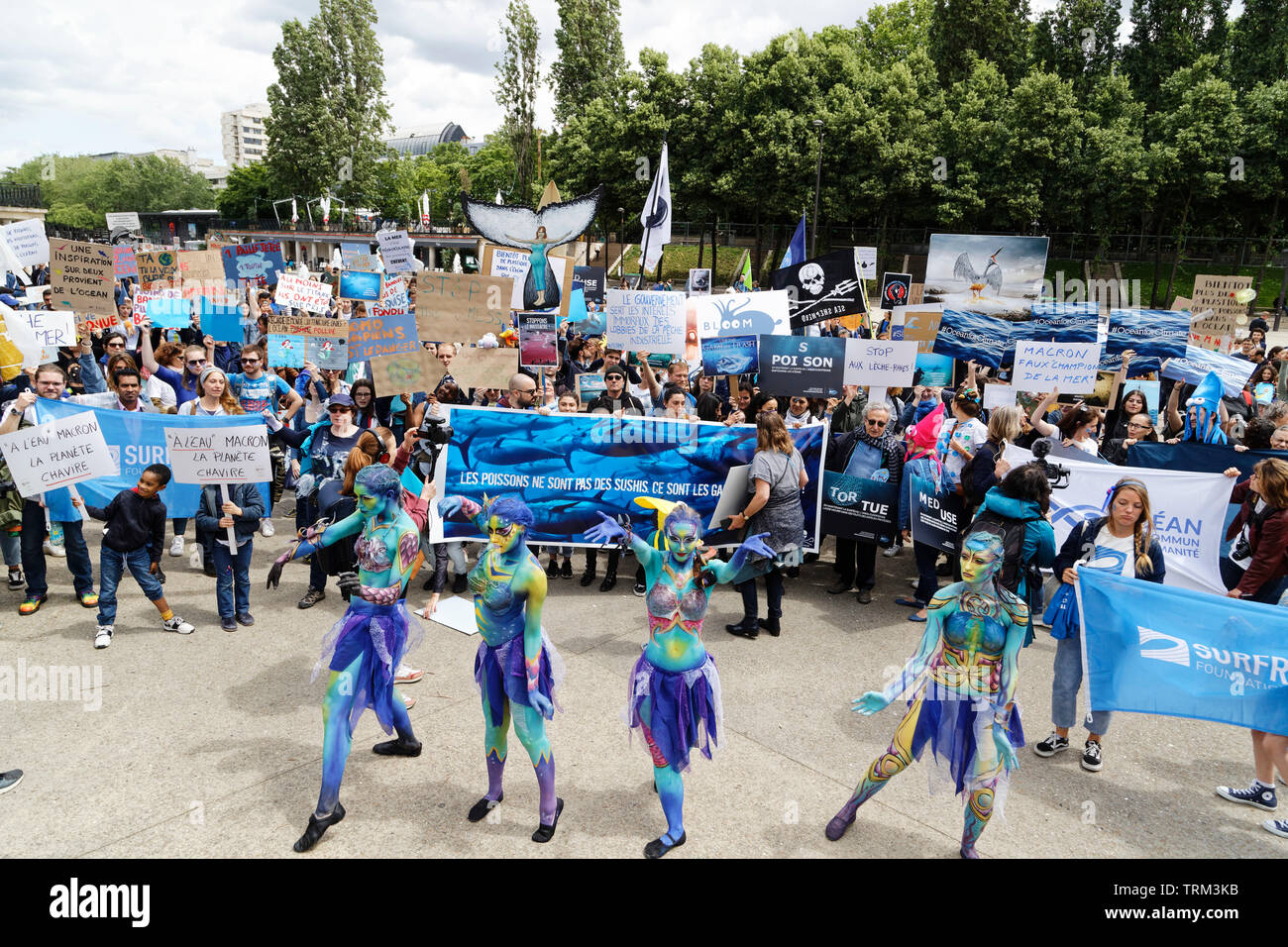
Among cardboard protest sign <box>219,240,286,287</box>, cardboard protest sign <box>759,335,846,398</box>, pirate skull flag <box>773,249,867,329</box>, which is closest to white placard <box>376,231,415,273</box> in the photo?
cardboard protest sign <box>219,240,286,287</box>

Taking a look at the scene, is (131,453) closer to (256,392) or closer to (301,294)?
(256,392)

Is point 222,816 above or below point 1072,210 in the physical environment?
below

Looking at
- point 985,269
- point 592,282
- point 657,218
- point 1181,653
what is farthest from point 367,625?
point 985,269

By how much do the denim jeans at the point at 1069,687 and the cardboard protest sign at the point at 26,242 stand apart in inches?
570

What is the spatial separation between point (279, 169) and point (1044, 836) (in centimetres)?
6305

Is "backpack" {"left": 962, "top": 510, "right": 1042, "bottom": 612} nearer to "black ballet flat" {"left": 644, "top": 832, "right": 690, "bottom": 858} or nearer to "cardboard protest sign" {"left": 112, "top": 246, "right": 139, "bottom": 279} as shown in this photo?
"black ballet flat" {"left": 644, "top": 832, "right": 690, "bottom": 858}

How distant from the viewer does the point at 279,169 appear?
2216 inches

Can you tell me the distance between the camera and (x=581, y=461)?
25.5 feet

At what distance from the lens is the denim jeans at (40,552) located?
683 cm

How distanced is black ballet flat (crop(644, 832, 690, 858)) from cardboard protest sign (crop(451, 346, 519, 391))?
212 inches

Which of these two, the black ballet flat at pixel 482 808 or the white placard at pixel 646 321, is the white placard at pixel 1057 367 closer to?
the white placard at pixel 646 321

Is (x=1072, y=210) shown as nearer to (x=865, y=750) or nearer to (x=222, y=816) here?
(x=865, y=750)

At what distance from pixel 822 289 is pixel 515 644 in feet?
27.0

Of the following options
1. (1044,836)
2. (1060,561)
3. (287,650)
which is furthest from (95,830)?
(1060,561)
